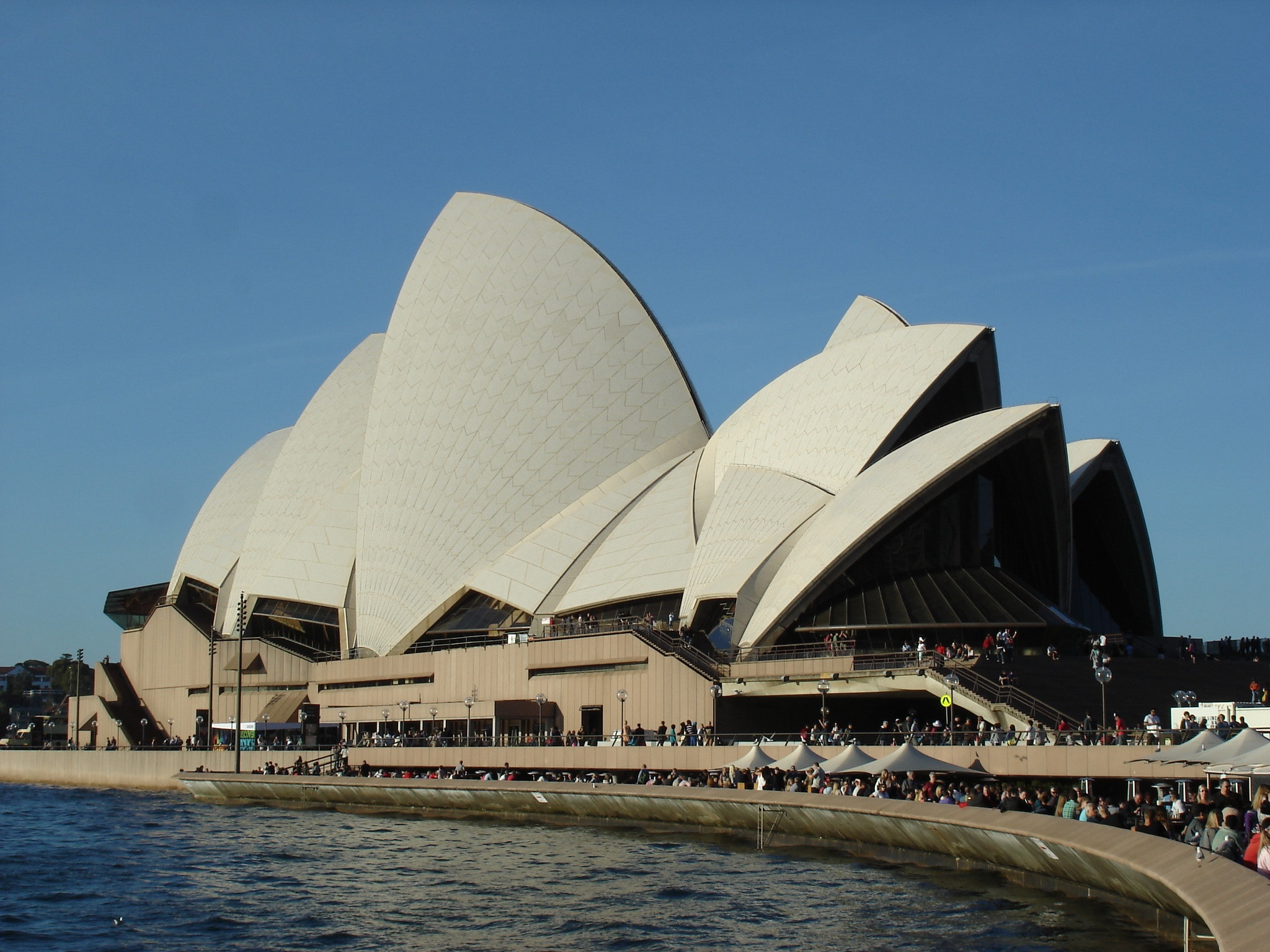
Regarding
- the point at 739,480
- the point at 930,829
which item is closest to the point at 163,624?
the point at 739,480

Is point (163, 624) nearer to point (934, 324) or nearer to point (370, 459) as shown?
point (370, 459)

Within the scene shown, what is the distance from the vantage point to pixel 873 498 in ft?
121

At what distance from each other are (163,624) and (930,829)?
45645 mm

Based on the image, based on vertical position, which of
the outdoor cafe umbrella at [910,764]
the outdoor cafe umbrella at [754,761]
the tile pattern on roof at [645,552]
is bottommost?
the outdoor cafe umbrella at [754,761]

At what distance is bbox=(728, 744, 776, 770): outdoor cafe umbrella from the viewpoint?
28.5 m

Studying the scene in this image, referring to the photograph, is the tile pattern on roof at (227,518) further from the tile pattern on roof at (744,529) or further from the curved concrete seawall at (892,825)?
the tile pattern on roof at (744,529)

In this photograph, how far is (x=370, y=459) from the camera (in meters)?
52.4

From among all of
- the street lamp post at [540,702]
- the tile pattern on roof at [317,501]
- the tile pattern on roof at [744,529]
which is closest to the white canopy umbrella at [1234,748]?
the tile pattern on roof at [744,529]

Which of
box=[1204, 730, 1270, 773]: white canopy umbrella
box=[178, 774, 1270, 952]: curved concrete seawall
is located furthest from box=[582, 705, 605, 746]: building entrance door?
box=[1204, 730, 1270, 773]: white canopy umbrella

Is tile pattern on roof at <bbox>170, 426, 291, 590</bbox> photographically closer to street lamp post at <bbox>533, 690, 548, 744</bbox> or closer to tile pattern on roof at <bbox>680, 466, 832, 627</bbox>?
street lamp post at <bbox>533, 690, 548, 744</bbox>

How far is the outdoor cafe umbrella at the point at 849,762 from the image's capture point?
25.7m

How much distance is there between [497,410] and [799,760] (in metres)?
24.9

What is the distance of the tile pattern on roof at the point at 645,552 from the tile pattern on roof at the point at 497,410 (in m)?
2.76

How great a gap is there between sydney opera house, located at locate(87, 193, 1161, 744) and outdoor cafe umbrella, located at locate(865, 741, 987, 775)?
677 centimetres
